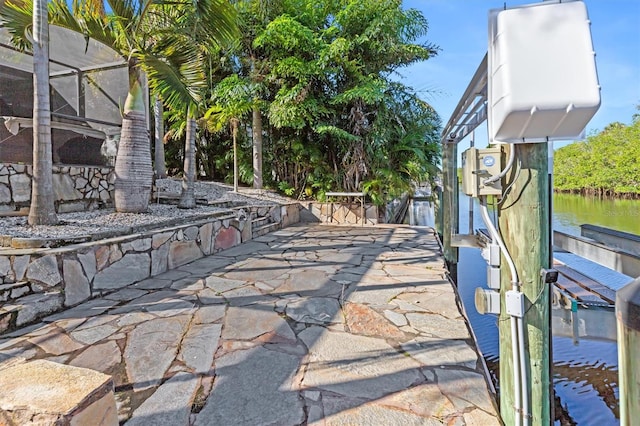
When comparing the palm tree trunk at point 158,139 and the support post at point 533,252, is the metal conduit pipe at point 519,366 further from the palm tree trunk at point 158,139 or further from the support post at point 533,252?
the palm tree trunk at point 158,139

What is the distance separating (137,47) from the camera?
400cm

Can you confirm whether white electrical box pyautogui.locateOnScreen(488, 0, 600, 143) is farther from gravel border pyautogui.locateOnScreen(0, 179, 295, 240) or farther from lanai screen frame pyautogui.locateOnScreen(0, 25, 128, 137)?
lanai screen frame pyautogui.locateOnScreen(0, 25, 128, 137)

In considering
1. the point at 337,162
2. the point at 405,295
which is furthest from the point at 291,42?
the point at 405,295

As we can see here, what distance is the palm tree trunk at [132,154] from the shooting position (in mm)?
4258

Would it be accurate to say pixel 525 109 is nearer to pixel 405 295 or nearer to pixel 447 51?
pixel 405 295

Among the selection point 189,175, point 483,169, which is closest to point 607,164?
point 189,175

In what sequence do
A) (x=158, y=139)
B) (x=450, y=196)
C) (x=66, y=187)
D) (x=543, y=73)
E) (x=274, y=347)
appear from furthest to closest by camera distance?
1. (x=158, y=139)
2. (x=450, y=196)
3. (x=66, y=187)
4. (x=274, y=347)
5. (x=543, y=73)

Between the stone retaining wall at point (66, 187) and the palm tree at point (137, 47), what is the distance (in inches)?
32.6

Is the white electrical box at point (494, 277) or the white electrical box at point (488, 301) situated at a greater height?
the white electrical box at point (494, 277)

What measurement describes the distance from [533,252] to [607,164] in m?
27.5

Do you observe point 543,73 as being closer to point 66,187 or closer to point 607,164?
point 66,187

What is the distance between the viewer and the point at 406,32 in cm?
814

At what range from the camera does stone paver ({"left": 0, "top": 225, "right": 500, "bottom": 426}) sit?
1.54m

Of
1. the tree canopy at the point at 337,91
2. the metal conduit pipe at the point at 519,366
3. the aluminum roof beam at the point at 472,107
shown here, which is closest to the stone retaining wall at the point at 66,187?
the tree canopy at the point at 337,91
